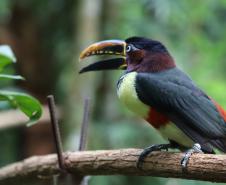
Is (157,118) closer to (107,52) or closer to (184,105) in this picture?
(184,105)

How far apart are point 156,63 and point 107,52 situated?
0.26 meters

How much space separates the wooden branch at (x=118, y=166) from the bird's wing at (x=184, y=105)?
0.21 metres

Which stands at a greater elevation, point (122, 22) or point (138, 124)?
point (122, 22)

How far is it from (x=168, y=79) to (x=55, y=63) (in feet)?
10.6

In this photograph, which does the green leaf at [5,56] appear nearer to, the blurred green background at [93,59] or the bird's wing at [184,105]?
the bird's wing at [184,105]

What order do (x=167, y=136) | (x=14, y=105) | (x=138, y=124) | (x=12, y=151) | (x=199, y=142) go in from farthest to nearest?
(x=12, y=151) → (x=138, y=124) → (x=167, y=136) → (x=199, y=142) → (x=14, y=105)

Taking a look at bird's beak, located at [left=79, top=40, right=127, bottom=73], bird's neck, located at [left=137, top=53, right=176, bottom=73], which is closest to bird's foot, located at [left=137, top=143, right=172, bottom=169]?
bird's neck, located at [left=137, top=53, right=176, bottom=73]

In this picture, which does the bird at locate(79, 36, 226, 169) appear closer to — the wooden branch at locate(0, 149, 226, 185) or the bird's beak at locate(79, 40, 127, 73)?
the wooden branch at locate(0, 149, 226, 185)

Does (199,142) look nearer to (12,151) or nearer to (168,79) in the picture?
(168,79)

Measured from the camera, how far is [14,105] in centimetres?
230

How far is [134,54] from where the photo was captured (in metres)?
2.91

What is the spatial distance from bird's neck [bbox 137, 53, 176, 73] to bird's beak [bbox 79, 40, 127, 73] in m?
0.16

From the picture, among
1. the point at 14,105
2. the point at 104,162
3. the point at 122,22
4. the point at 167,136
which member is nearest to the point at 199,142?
the point at 167,136

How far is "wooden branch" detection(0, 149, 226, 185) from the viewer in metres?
2.05
